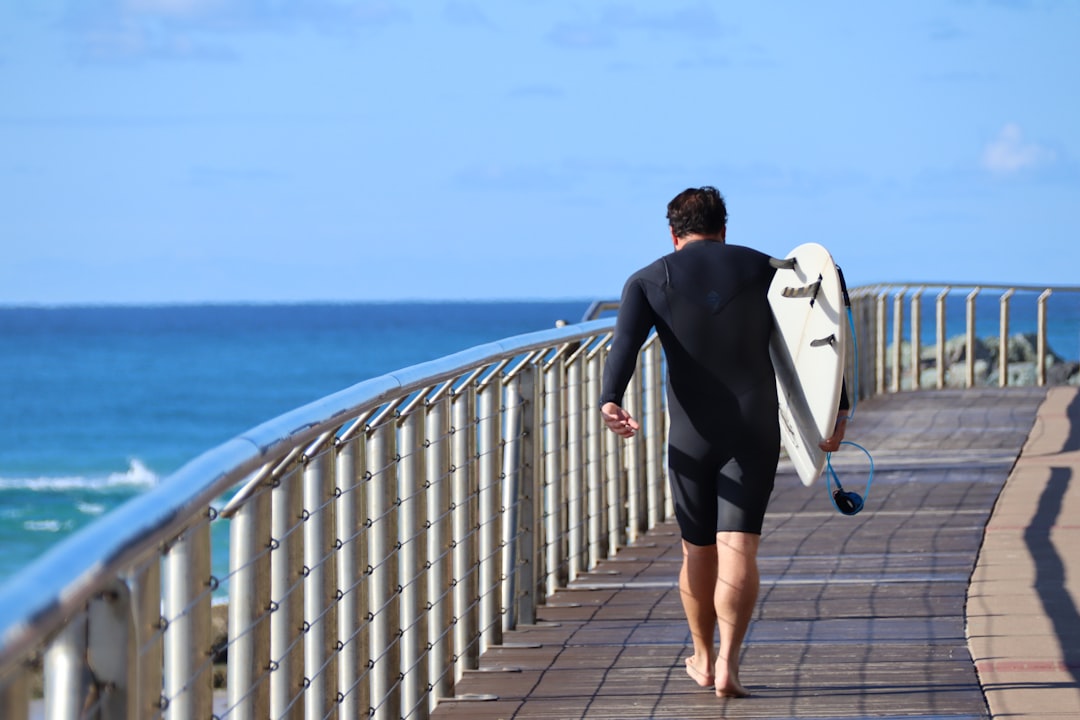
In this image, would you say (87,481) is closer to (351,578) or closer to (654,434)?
(654,434)

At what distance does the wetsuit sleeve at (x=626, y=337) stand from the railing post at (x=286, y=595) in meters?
1.51

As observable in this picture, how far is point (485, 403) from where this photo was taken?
538 cm

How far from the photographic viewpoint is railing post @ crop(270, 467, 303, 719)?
11.1 feet

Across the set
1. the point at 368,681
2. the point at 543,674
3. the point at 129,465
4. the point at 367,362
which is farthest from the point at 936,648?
the point at 367,362

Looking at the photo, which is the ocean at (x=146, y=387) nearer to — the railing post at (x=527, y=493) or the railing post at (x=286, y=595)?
the railing post at (x=527, y=493)

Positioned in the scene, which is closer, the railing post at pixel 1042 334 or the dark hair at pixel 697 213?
the dark hair at pixel 697 213

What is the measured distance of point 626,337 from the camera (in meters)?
4.81

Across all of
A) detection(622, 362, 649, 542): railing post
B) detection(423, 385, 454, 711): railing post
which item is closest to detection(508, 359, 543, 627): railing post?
detection(423, 385, 454, 711): railing post

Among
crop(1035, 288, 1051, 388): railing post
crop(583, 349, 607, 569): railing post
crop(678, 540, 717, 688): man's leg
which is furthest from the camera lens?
crop(1035, 288, 1051, 388): railing post

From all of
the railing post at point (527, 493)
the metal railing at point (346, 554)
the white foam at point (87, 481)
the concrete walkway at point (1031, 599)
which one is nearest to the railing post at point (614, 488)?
the metal railing at point (346, 554)

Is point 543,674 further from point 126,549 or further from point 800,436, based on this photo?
point 126,549

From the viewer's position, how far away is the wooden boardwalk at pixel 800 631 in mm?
4754

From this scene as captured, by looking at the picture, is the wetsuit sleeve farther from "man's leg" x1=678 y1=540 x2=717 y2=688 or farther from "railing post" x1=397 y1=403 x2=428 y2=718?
"railing post" x1=397 y1=403 x2=428 y2=718

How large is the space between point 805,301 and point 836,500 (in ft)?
2.54
